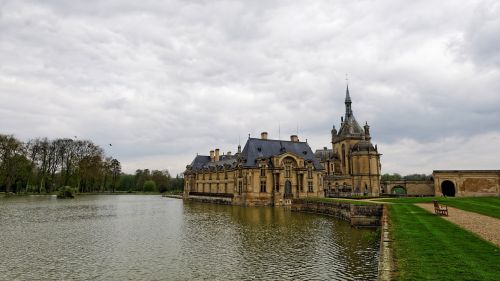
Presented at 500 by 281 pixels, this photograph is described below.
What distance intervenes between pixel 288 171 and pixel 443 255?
42.8 meters

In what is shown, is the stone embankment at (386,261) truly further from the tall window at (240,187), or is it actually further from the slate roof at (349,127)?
the slate roof at (349,127)

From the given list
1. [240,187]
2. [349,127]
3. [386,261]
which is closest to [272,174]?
[240,187]

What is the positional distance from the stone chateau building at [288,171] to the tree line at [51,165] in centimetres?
2494

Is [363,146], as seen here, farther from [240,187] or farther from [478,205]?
[478,205]

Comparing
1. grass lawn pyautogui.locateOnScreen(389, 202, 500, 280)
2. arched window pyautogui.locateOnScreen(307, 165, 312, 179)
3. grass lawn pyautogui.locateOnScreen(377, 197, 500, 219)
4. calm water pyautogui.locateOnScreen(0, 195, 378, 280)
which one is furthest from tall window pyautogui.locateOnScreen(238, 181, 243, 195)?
grass lawn pyautogui.locateOnScreen(389, 202, 500, 280)

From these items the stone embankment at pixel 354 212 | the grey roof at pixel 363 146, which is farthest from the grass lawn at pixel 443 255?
the grey roof at pixel 363 146

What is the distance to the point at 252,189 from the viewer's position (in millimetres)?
52062

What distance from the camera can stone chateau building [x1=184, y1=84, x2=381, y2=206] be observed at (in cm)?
5294

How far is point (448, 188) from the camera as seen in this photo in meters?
58.5

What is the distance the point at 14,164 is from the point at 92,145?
55.2 feet

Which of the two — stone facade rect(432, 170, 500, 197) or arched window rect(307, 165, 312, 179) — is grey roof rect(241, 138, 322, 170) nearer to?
arched window rect(307, 165, 312, 179)

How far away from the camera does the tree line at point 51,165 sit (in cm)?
7231

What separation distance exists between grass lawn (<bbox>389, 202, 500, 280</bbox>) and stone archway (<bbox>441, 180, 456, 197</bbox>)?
45.7m

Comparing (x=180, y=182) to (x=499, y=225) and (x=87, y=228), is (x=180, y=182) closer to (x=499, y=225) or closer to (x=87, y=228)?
(x=87, y=228)
